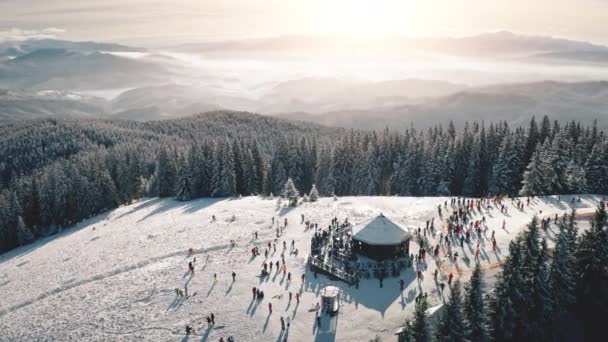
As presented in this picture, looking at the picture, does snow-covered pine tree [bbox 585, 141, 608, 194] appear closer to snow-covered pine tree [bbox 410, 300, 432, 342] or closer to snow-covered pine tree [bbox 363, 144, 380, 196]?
snow-covered pine tree [bbox 363, 144, 380, 196]

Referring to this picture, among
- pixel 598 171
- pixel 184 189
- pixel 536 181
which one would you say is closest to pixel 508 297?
pixel 536 181

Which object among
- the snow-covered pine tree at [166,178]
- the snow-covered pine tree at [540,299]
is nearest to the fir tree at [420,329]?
the snow-covered pine tree at [540,299]

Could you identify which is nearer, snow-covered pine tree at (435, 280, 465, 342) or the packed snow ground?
snow-covered pine tree at (435, 280, 465, 342)

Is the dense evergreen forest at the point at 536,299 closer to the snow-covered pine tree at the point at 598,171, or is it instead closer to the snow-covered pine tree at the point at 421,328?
the snow-covered pine tree at the point at 421,328

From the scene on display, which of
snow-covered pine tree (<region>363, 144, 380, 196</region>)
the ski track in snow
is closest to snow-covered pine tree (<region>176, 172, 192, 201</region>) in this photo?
snow-covered pine tree (<region>363, 144, 380, 196</region>)

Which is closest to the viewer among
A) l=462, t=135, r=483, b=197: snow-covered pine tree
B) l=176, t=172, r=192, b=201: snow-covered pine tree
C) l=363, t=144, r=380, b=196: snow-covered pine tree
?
l=462, t=135, r=483, b=197: snow-covered pine tree

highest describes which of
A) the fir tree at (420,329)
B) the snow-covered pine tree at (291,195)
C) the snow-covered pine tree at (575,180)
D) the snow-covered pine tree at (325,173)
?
the fir tree at (420,329)
